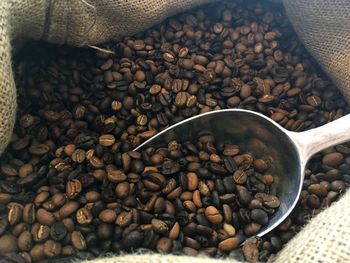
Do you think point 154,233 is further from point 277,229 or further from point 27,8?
point 27,8

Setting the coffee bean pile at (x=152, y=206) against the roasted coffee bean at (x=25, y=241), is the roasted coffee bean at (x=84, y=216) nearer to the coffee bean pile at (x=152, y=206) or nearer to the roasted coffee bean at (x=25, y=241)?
the coffee bean pile at (x=152, y=206)

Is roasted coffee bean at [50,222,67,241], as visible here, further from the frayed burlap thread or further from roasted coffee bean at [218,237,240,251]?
roasted coffee bean at [218,237,240,251]

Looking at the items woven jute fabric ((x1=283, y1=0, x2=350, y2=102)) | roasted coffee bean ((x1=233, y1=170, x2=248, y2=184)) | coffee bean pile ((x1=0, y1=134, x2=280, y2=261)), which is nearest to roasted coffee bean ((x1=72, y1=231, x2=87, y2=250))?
coffee bean pile ((x1=0, y1=134, x2=280, y2=261))

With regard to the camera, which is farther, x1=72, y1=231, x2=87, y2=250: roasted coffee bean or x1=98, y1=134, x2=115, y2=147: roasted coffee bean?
x1=98, y1=134, x2=115, y2=147: roasted coffee bean

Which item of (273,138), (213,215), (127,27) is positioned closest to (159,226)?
(213,215)

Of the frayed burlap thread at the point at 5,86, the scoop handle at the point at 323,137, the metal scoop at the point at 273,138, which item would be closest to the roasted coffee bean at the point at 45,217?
the frayed burlap thread at the point at 5,86

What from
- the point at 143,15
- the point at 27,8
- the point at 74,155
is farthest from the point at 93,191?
the point at 143,15

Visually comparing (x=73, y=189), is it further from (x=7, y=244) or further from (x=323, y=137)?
(x=323, y=137)
